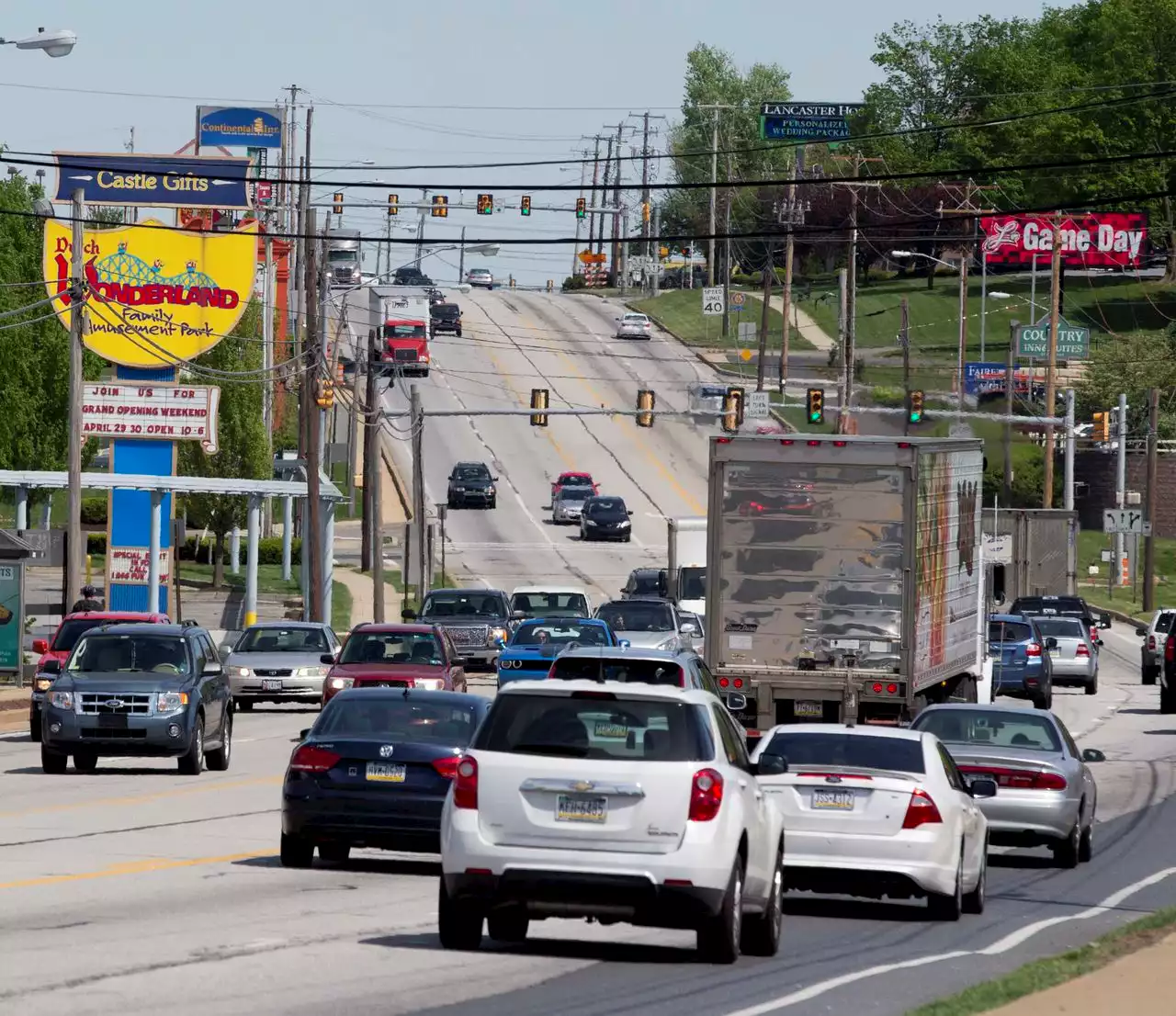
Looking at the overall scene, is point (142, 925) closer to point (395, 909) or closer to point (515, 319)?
point (395, 909)

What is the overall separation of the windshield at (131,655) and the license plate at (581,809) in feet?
46.7

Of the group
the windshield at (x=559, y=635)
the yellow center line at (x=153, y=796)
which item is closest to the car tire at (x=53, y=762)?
the yellow center line at (x=153, y=796)

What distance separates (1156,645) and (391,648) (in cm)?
2235

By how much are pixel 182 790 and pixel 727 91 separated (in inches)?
6937

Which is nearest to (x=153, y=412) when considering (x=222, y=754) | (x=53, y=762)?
(x=222, y=754)

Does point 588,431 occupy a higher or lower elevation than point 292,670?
higher

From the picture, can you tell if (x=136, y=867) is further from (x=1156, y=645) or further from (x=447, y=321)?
(x=447, y=321)

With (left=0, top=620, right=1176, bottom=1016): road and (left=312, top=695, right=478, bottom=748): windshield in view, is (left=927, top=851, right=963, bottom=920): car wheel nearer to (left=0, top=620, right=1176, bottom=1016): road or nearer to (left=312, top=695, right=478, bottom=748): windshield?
(left=0, top=620, right=1176, bottom=1016): road

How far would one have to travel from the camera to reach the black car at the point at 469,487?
89.2 meters

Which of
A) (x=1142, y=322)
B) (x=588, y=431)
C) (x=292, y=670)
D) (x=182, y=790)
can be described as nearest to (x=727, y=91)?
(x=1142, y=322)

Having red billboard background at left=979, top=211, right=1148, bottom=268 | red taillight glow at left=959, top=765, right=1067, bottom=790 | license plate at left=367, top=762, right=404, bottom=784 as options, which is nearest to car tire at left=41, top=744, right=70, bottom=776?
license plate at left=367, top=762, right=404, bottom=784

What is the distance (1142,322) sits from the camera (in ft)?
448

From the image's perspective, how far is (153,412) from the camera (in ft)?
186

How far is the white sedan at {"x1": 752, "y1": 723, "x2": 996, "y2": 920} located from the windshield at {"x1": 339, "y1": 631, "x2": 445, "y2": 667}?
15843mm
